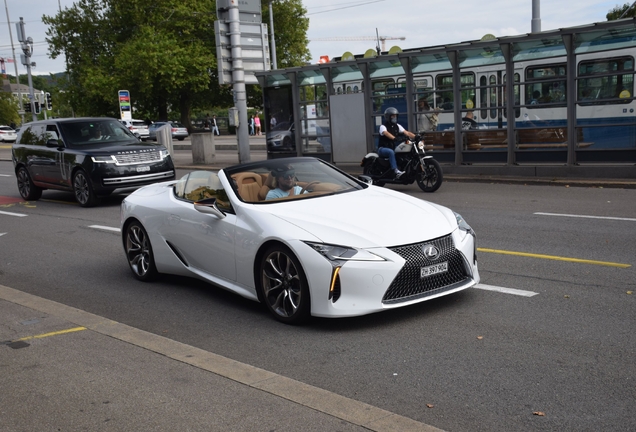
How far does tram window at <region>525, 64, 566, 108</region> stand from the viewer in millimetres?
16719

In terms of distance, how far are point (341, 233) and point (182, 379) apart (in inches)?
70.2

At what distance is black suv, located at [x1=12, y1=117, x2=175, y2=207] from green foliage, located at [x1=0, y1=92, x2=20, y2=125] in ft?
383

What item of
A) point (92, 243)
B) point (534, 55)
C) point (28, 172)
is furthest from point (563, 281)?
point (28, 172)

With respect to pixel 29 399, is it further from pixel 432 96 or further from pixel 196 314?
pixel 432 96

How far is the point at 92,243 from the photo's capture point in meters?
11.3

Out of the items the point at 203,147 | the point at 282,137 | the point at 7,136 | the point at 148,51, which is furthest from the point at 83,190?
the point at 7,136

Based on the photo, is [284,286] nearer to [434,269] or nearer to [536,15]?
[434,269]

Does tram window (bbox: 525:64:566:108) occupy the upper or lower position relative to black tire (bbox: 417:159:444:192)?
upper

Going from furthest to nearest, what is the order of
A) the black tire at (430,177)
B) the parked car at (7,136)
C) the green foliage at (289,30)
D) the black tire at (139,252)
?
the parked car at (7,136) → the green foliage at (289,30) → the black tire at (430,177) → the black tire at (139,252)

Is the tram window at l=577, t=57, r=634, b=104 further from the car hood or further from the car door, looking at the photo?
the car door

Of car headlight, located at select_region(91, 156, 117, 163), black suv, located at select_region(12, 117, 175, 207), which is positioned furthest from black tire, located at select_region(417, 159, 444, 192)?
car headlight, located at select_region(91, 156, 117, 163)

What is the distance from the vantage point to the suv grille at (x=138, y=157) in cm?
1579

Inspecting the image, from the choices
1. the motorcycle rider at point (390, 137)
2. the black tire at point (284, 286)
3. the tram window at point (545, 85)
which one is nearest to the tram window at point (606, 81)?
the tram window at point (545, 85)

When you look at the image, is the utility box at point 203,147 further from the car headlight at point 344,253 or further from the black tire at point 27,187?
the car headlight at point 344,253
